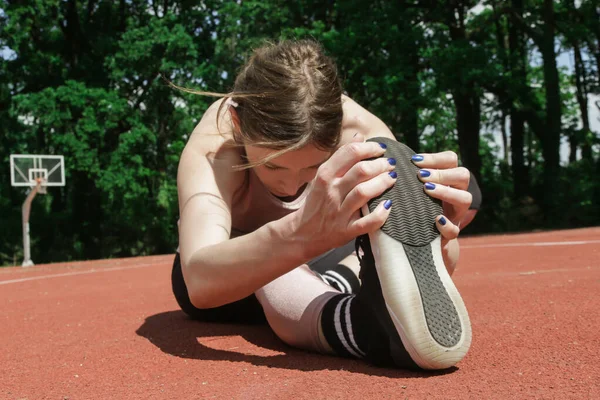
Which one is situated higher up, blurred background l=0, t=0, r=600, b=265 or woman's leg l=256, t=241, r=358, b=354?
blurred background l=0, t=0, r=600, b=265

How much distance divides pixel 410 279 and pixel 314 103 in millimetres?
681

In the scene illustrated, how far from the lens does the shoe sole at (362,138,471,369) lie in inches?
59.4

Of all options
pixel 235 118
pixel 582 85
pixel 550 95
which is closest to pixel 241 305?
pixel 235 118

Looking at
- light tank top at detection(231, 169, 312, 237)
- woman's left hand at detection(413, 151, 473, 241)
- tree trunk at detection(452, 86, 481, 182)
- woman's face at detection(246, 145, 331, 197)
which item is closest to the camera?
woman's left hand at detection(413, 151, 473, 241)

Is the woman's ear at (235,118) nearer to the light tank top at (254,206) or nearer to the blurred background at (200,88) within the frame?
the light tank top at (254,206)

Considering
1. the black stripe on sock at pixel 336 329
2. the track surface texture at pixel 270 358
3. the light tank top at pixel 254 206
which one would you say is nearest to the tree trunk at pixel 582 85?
the track surface texture at pixel 270 358

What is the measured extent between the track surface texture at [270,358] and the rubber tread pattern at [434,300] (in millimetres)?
116

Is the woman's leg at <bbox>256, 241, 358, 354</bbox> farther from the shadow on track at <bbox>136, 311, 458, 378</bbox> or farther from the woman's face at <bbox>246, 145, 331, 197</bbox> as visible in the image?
the woman's face at <bbox>246, 145, 331, 197</bbox>

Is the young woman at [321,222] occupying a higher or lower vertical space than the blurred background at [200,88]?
lower

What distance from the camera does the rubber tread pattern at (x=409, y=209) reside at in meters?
1.57

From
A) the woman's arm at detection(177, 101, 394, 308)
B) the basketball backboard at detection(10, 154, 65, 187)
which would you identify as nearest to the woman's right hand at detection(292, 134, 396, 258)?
the woman's arm at detection(177, 101, 394, 308)

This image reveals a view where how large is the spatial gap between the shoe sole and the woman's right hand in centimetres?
4

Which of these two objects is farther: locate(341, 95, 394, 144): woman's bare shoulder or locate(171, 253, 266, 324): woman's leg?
locate(171, 253, 266, 324): woman's leg

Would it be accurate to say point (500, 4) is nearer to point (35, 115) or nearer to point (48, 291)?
point (35, 115)
